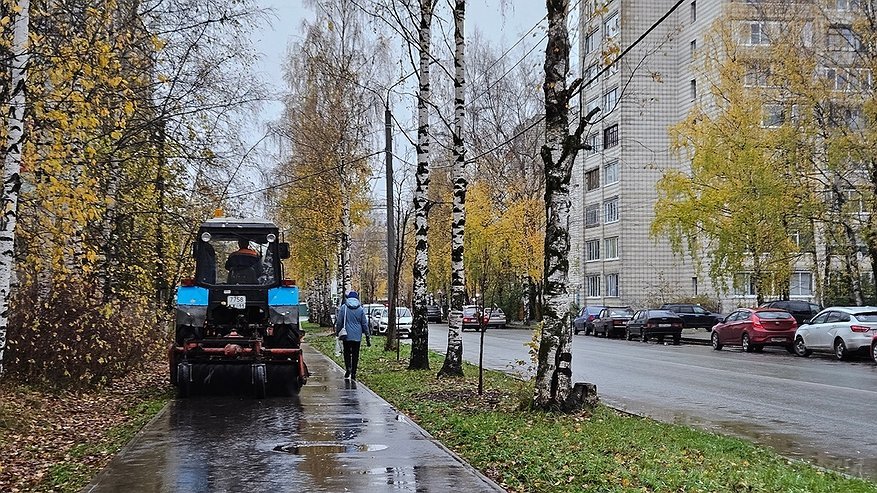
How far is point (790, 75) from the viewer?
33.7 meters

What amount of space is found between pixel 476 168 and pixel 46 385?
4676 centimetres

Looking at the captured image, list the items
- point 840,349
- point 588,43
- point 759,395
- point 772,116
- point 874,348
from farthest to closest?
point 772,116 < point 588,43 < point 840,349 < point 874,348 < point 759,395

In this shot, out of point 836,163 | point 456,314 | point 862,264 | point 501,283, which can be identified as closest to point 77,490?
point 456,314

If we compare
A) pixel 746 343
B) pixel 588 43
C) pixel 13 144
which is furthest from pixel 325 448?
pixel 746 343

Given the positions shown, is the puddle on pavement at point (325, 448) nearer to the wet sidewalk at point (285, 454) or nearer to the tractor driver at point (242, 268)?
the wet sidewalk at point (285, 454)

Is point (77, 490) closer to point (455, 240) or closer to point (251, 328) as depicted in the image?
point (251, 328)

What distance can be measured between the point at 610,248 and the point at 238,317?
50.0m

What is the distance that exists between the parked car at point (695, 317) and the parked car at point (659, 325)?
5202 millimetres

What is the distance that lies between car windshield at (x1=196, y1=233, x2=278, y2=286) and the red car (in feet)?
68.2

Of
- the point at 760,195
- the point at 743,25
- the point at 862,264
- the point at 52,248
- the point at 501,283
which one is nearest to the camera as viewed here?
the point at 52,248

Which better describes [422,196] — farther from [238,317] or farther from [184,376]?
[184,376]

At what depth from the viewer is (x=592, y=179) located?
6788cm

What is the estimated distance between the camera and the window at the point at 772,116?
37.0 m

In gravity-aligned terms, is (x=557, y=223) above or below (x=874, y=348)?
above
